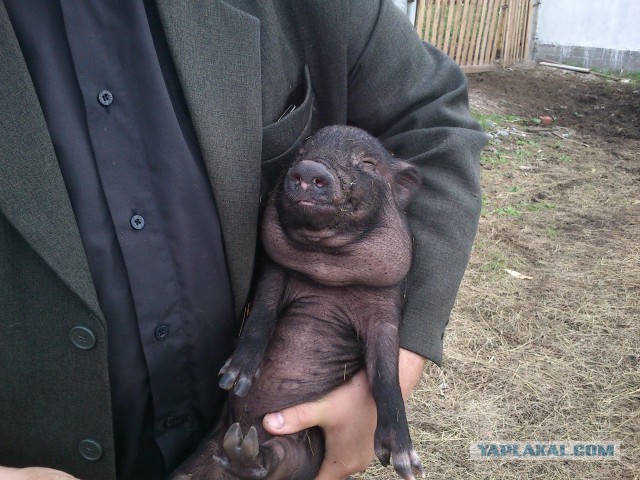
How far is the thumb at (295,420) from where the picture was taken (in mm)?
1751

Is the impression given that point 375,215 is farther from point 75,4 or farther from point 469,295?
point 469,295

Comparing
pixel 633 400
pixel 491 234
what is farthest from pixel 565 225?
pixel 633 400

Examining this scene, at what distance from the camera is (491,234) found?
5266mm

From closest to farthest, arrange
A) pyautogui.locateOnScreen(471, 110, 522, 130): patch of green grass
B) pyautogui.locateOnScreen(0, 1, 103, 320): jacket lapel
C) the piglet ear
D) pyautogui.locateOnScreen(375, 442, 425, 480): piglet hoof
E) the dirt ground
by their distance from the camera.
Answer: pyautogui.locateOnScreen(0, 1, 103, 320): jacket lapel < pyautogui.locateOnScreen(375, 442, 425, 480): piglet hoof < the piglet ear < the dirt ground < pyautogui.locateOnScreen(471, 110, 522, 130): patch of green grass

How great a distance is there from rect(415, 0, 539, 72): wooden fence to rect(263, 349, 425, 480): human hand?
8878 mm

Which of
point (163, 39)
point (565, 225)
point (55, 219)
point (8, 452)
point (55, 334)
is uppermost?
point (163, 39)

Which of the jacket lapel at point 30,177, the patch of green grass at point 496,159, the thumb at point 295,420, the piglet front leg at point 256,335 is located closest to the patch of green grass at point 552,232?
the patch of green grass at point 496,159

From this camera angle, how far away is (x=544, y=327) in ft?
13.5

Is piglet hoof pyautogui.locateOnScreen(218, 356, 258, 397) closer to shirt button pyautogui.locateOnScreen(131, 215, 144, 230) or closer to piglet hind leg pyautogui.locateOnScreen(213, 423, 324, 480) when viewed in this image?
piglet hind leg pyautogui.locateOnScreen(213, 423, 324, 480)

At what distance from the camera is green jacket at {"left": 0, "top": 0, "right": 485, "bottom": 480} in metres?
1.37

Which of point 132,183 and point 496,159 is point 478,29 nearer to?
point 496,159

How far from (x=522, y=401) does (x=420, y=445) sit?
0.65m

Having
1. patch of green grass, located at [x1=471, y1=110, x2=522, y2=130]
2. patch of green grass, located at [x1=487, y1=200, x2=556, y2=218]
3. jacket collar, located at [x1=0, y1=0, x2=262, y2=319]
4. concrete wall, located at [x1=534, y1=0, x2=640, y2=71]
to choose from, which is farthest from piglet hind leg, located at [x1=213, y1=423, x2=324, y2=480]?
concrete wall, located at [x1=534, y1=0, x2=640, y2=71]

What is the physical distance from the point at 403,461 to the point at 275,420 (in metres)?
0.36
